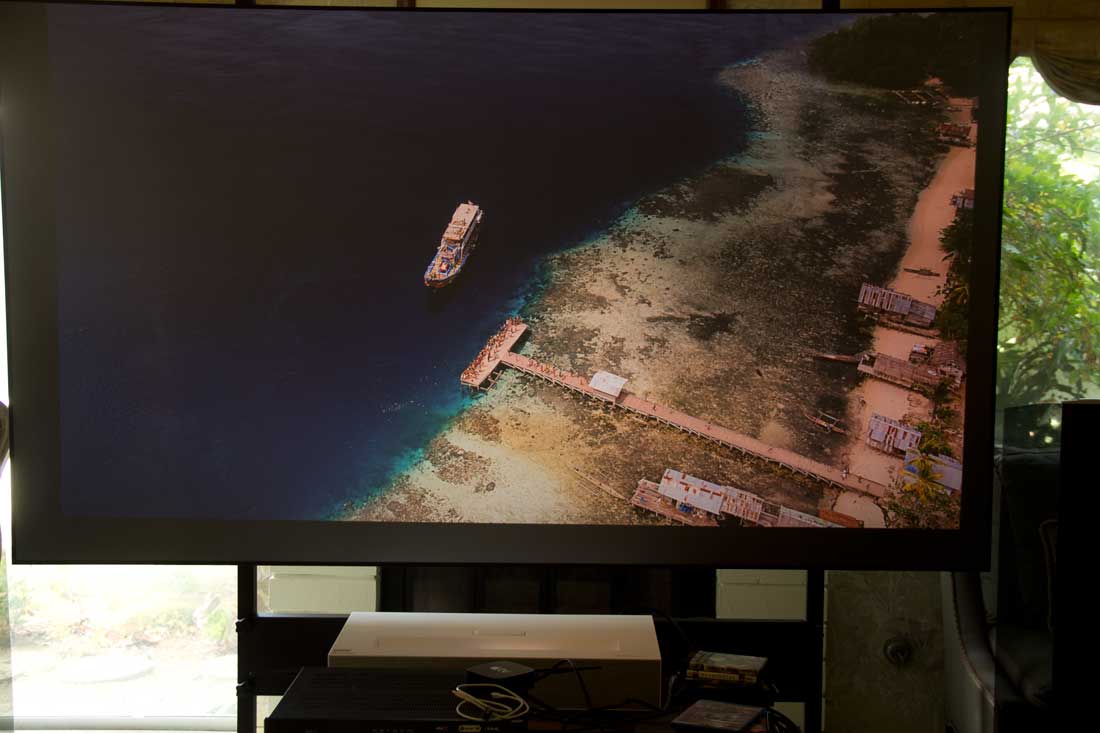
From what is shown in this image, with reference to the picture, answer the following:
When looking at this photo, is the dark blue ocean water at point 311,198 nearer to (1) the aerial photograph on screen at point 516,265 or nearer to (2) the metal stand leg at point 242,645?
(1) the aerial photograph on screen at point 516,265

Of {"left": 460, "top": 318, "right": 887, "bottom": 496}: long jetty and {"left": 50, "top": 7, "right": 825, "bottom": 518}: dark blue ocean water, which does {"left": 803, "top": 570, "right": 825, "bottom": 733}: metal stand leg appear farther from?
{"left": 50, "top": 7, "right": 825, "bottom": 518}: dark blue ocean water

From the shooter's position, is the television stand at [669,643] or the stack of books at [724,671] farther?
the television stand at [669,643]

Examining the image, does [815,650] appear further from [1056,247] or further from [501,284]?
[1056,247]

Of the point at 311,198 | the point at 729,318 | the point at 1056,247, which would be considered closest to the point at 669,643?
the point at 729,318

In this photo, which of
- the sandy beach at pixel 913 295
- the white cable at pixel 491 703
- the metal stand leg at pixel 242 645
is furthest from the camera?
the metal stand leg at pixel 242 645

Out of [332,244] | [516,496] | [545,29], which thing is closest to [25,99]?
[332,244]

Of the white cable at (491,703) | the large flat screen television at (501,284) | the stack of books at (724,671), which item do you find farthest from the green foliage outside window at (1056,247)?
the white cable at (491,703)

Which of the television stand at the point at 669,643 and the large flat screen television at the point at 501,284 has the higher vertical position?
the large flat screen television at the point at 501,284
